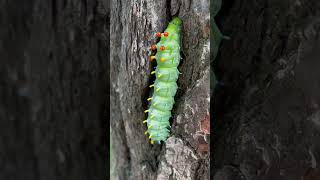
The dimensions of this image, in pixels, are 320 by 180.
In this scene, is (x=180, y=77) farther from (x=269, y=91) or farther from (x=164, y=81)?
(x=269, y=91)

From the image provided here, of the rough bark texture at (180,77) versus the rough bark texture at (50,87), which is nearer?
the rough bark texture at (50,87)

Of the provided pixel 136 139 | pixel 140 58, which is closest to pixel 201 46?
pixel 140 58

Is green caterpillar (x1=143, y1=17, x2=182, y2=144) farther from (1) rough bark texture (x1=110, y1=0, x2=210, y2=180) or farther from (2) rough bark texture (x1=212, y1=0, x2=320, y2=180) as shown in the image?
(2) rough bark texture (x1=212, y1=0, x2=320, y2=180)

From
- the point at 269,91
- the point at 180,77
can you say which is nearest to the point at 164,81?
the point at 180,77

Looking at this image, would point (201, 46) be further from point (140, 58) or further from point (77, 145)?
point (77, 145)

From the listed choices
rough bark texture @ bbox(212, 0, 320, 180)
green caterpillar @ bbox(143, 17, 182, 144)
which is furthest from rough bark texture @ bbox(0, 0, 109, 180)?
green caterpillar @ bbox(143, 17, 182, 144)

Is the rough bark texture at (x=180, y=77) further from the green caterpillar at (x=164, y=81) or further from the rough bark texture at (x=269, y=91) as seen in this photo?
the rough bark texture at (x=269, y=91)

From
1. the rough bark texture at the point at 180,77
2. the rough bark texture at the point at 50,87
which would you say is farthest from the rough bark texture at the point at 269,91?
the rough bark texture at the point at 180,77
